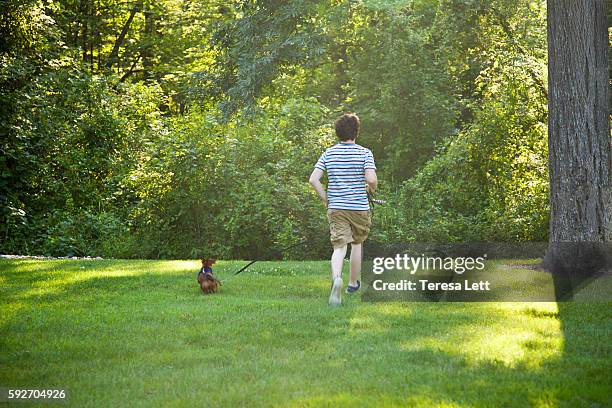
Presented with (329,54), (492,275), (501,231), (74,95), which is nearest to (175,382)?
(492,275)

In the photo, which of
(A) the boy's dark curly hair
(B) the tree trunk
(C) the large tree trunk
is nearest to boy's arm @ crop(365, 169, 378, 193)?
(A) the boy's dark curly hair

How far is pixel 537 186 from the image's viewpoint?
14.0 meters

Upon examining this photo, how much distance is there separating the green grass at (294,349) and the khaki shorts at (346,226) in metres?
0.65

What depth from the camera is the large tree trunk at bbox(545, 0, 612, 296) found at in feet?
31.7

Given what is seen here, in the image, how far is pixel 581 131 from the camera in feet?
31.9

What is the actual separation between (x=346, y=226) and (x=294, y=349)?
233cm

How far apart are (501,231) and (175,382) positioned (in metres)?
10.1

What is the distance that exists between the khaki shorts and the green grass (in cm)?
65

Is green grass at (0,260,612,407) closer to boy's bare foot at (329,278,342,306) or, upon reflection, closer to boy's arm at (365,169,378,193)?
boy's bare foot at (329,278,342,306)

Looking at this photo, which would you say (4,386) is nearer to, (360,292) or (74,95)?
(360,292)

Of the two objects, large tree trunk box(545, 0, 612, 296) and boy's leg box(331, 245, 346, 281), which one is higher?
large tree trunk box(545, 0, 612, 296)

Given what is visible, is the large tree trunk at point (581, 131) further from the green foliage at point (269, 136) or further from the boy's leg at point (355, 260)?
the green foliage at point (269, 136)

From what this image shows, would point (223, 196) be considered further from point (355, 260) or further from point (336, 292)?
point (336, 292)

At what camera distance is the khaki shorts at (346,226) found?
7.96 meters
